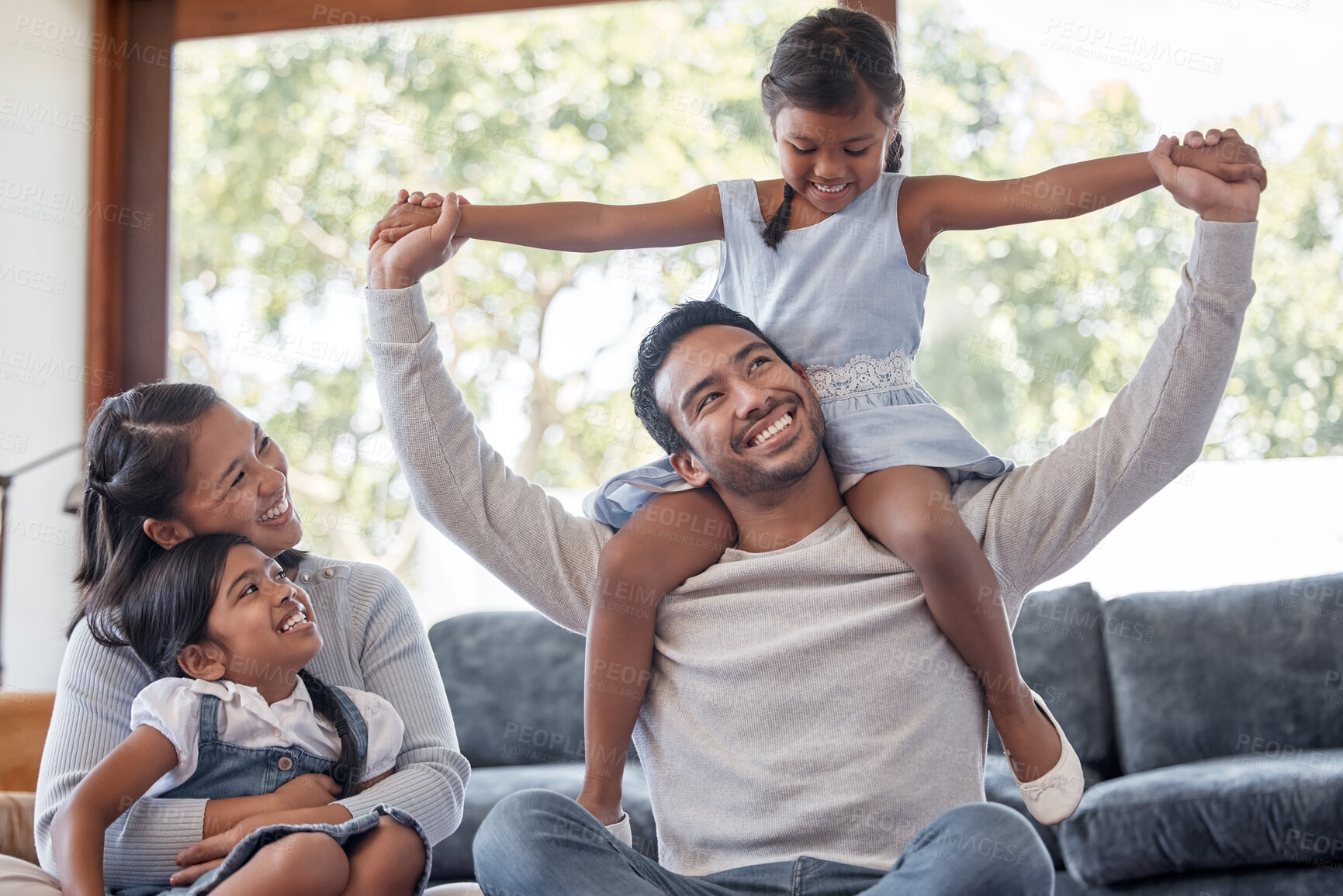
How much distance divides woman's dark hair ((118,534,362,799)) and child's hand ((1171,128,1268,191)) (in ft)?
4.22

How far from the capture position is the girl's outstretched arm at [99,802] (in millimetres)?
1238

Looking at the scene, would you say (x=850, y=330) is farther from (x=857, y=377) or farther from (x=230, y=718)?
(x=230, y=718)

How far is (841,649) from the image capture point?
4.66 ft

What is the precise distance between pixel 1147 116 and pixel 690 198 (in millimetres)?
2079

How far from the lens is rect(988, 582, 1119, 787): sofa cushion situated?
8.66 feet

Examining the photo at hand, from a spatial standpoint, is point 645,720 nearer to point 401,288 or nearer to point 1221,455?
point 401,288

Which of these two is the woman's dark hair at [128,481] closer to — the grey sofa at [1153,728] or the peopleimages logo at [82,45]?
the grey sofa at [1153,728]

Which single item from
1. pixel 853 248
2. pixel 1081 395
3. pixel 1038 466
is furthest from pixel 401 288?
pixel 1081 395

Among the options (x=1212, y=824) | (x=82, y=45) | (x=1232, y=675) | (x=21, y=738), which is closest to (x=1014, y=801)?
(x=1212, y=824)

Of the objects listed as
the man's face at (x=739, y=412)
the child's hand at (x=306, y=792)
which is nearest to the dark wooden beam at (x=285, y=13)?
the man's face at (x=739, y=412)

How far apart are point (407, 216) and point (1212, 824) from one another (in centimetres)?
185

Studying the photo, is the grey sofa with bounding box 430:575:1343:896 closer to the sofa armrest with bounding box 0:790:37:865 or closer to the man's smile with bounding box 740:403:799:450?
the sofa armrest with bounding box 0:790:37:865

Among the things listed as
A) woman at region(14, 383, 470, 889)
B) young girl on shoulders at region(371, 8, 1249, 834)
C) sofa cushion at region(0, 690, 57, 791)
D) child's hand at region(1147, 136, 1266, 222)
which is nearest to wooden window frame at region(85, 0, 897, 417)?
sofa cushion at region(0, 690, 57, 791)

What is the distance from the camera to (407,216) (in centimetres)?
154
